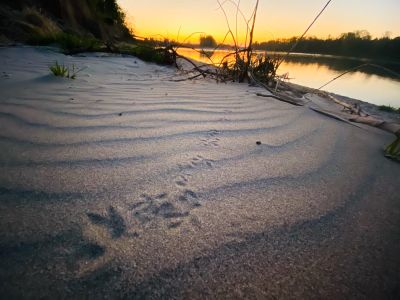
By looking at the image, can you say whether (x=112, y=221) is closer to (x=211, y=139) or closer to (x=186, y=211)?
(x=186, y=211)

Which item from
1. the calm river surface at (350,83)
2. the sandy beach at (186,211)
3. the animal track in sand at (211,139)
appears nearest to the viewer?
the sandy beach at (186,211)

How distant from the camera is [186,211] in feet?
2.07

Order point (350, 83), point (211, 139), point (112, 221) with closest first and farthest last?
point (112, 221) → point (211, 139) → point (350, 83)

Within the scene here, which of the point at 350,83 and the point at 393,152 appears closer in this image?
the point at 393,152

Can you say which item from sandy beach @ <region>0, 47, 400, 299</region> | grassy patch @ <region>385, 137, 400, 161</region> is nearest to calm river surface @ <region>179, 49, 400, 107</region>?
grassy patch @ <region>385, 137, 400, 161</region>

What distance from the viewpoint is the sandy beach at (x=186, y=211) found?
463 mm

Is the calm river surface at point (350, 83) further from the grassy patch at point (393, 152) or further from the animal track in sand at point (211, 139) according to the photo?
the animal track in sand at point (211, 139)

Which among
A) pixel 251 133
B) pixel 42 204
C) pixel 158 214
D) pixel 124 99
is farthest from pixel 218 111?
pixel 42 204

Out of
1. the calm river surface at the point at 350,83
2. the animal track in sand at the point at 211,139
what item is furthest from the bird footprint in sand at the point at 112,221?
the calm river surface at the point at 350,83

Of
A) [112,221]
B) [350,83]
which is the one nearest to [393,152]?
[112,221]

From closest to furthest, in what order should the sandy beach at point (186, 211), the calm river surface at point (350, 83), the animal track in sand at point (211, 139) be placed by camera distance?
the sandy beach at point (186, 211) < the animal track in sand at point (211, 139) < the calm river surface at point (350, 83)

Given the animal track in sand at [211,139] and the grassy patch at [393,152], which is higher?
the animal track in sand at [211,139]

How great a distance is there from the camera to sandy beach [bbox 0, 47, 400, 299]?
0.46 m

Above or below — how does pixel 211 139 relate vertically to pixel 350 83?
above
